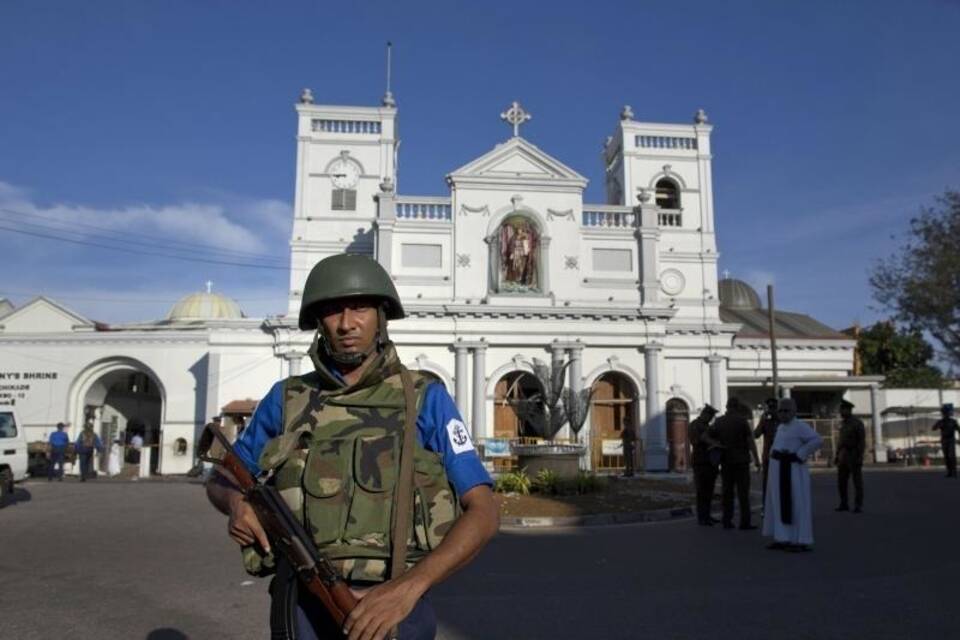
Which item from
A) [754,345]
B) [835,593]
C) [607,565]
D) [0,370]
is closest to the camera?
[835,593]

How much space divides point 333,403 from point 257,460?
1.07 ft

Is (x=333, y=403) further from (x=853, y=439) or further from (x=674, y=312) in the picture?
(x=674, y=312)

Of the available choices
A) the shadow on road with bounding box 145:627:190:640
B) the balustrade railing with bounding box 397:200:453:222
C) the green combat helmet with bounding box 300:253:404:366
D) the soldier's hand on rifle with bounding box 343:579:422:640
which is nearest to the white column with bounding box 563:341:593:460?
the balustrade railing with bounding box 397:200:453:222

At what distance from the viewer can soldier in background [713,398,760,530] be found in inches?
432

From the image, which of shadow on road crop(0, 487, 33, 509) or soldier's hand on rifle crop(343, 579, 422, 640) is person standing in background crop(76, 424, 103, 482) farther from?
soldier's hand on rifle crop(343, 579, 422, 640)

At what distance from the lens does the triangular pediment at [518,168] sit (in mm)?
28688

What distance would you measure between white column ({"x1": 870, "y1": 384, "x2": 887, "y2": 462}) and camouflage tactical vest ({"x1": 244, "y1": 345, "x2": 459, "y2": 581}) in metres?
34.9

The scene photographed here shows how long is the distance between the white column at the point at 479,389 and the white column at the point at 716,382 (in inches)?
357

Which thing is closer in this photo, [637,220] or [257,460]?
[257,460]

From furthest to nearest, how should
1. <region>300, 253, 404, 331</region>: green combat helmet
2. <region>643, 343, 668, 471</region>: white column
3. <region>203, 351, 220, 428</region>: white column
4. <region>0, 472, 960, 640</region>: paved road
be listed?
<region>203, 351, 220, 428</region>: white column
<region>643, 343, 668, 471</region>: white column
<region>0, 472, 960, 640</region>: paved road
<region>300, 253, 404, 331</region>: green combat helmet

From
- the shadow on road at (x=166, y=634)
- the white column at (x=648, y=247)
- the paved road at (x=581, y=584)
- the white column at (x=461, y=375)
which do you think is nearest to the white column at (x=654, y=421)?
the white column at (x=648, y=247)

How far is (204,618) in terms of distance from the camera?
5727mm

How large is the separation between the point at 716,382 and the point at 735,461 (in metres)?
18.8

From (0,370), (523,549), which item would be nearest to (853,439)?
(523,549)
